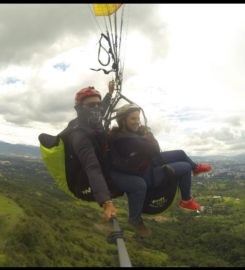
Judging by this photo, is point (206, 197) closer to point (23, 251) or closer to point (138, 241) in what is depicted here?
point (138, 241)

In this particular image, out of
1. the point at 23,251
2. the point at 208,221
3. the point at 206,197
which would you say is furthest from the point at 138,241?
the point at 206,197

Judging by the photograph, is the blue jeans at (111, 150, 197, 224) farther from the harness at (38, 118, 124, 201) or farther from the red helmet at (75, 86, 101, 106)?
the red helmet at (75, 86, 101, 106)

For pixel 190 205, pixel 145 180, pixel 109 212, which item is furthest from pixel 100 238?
pixel 109 212

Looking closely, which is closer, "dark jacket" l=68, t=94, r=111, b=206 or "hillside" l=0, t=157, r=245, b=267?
"dark jacket" l=68, t=94, r=111, b=206

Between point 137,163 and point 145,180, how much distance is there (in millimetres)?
352

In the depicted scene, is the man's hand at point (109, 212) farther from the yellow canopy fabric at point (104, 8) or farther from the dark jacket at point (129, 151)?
the yellow canopy fabric at point (104, 8)

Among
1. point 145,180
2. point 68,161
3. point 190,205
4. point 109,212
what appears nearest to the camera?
point 109,212

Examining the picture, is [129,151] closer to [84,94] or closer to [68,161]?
[68,161]

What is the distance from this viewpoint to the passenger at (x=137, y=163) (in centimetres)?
301

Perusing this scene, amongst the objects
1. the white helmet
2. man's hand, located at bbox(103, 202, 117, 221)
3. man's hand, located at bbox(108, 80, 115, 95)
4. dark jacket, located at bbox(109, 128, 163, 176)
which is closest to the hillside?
man's hand, located at bbox(108, 80, 115, 95)

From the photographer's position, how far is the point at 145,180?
3.25m

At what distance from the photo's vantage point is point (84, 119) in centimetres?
309

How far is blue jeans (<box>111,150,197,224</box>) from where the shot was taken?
300cm

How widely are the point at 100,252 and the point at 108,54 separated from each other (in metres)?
59.6
